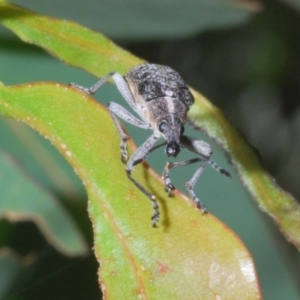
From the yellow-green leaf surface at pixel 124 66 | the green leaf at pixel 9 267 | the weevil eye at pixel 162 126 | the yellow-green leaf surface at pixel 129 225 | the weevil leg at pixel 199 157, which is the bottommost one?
the green leaf at pixel 9 267

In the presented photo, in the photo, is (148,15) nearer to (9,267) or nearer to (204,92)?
(204,92)

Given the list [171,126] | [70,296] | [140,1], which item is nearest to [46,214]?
[70,296]

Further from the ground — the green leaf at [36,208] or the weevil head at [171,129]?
the weevil head at [171,129]

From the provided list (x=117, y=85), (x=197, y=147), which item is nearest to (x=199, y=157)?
(x=197, y=147)

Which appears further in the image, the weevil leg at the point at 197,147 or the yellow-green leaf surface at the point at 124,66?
the weevil leg at the point at 197,147

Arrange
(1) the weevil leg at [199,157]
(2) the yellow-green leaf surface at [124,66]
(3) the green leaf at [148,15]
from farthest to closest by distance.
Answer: (3) the green leaf at [148,15]
(1) the weevil leg at [199,157]
(2) the yellow-green leaf surface at [124,66]

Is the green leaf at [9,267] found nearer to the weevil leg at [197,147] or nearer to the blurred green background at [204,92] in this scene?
the blurred green background at [204,92]

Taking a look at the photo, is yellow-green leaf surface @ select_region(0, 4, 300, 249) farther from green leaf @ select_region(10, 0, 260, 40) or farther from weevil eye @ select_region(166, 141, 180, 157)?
green leaf @ select_region(10, 0, 260, 40)

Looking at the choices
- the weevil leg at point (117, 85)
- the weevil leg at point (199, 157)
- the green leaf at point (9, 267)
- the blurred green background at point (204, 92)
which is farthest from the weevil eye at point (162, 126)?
the green leaf at point (9, 267)
